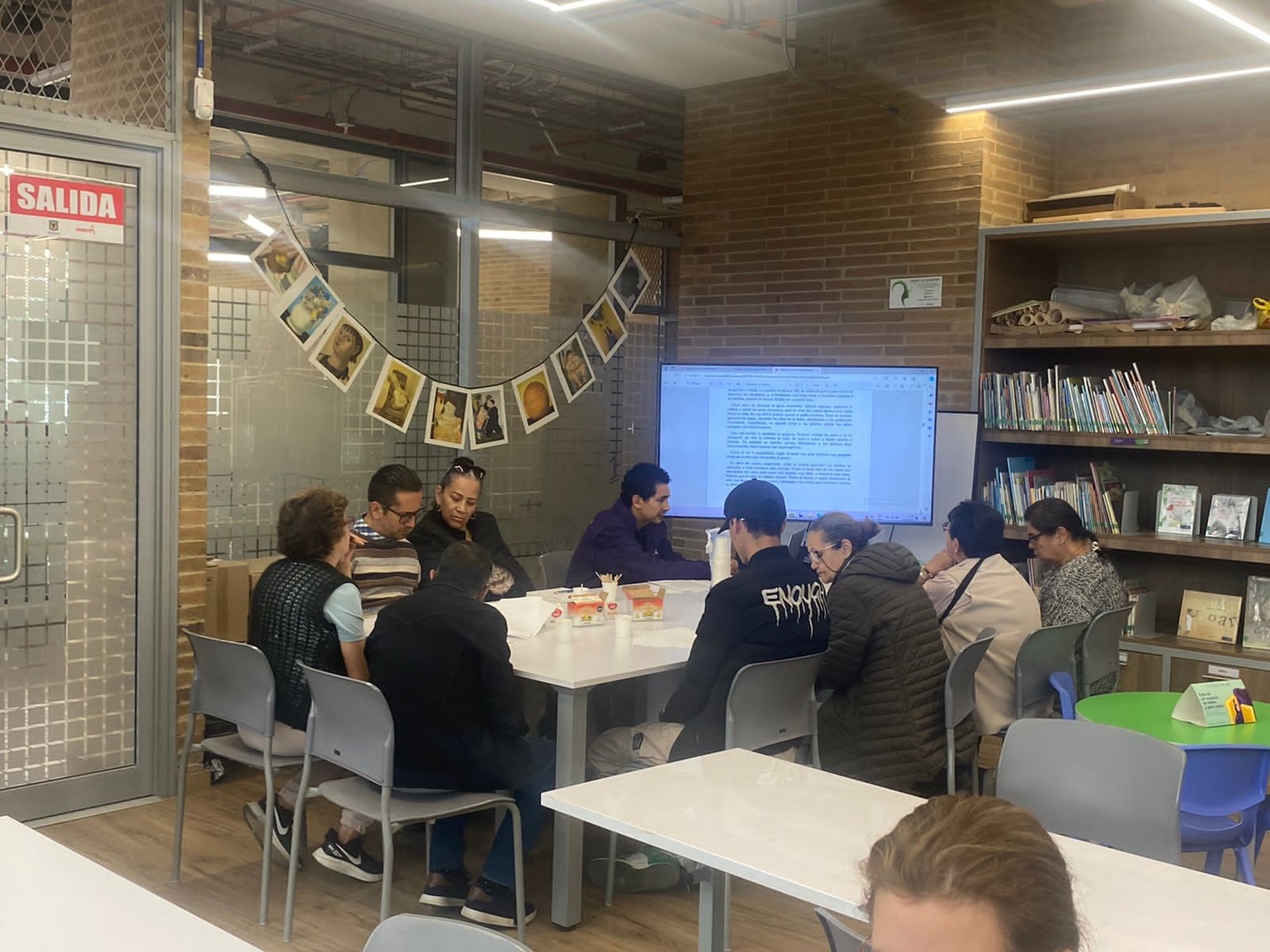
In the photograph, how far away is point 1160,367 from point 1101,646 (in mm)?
2076

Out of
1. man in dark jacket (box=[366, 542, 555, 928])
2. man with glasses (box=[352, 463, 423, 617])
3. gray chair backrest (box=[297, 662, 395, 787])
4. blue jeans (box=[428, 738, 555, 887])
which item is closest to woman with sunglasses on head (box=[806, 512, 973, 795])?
blue jeans (box=[428, 738, 555, 887])

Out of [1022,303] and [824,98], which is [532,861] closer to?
[1022,303]

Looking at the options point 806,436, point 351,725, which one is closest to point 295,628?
point 351,725

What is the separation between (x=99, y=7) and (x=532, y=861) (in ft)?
11.8

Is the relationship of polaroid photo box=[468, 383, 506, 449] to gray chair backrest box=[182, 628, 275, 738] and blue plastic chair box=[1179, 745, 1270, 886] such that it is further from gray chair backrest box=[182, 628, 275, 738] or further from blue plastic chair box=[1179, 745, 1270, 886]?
blue plastic chair box=[1179, 745, 1270, 886]

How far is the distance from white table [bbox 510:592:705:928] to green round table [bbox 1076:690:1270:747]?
1276mm

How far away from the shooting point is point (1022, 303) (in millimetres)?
6109

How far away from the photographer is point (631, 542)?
5457mm

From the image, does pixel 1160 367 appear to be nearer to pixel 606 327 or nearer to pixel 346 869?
pixel 606 327

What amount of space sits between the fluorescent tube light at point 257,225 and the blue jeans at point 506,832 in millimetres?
2605

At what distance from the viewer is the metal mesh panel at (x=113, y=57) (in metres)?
4.54

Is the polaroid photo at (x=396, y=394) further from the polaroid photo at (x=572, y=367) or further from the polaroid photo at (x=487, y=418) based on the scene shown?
the polaroid photo at (x=572, y=367)

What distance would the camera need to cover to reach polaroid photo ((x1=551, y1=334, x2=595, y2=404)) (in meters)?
6.53

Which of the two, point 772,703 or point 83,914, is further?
point 772,703
